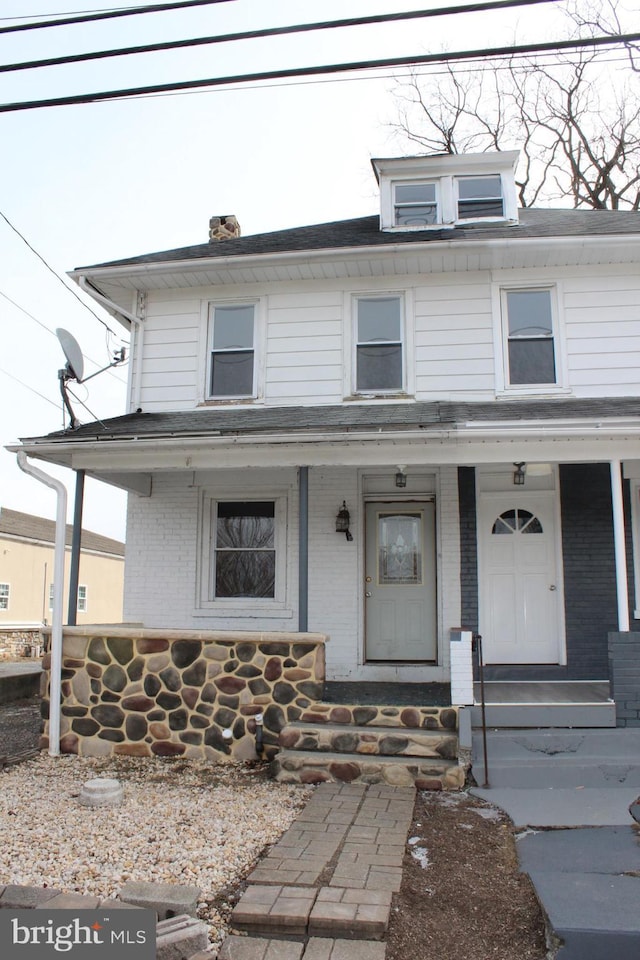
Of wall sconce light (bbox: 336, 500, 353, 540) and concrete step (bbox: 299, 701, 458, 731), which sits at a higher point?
wall sconce light (bbox: 336, 500, 353, 540)

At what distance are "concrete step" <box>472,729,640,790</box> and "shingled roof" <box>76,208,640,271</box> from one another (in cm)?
562

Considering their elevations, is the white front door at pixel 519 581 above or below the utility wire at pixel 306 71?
below

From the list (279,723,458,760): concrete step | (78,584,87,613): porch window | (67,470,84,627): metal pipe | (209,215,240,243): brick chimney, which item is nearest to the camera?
(279,723,458,760): concrete step

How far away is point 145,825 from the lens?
5.09m

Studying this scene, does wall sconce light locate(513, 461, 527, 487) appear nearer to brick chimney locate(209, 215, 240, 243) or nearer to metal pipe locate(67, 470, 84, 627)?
metal pipe locate(67, 470, 84, 627)

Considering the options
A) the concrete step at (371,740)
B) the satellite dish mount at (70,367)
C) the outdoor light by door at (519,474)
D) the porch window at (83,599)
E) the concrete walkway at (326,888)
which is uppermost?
the satellite dish mount at (70,367)

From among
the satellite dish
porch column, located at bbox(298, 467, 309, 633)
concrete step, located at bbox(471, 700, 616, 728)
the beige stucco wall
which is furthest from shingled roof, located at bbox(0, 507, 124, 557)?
concrete step, located at bbox(471, 700, 616, 728)

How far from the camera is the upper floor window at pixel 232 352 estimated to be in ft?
31.4

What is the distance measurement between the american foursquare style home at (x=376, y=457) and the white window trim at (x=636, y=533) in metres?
0.03

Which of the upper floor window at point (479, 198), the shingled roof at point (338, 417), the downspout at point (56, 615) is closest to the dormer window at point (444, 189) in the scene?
the upper floor window at point (479, 198)

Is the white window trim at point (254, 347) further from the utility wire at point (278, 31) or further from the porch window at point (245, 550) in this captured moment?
the utility wire at point (278, 31)

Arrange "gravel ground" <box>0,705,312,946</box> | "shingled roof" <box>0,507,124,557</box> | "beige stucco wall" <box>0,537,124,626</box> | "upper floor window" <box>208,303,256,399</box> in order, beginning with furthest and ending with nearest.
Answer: "shingled roof" <box>0,507,124,557</box> → "beige stucco wall" <box>0,537,124,626</box> → "upper floor window" <box>208,303,256,399</box> → "gravel ground" <box>0,705,312,946</box>

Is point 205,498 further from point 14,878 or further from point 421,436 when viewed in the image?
point 14,878

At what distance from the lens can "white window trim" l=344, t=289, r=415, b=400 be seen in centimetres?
913
